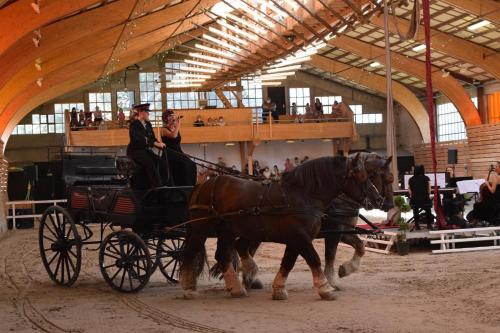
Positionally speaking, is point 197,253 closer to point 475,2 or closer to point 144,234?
point 144,234

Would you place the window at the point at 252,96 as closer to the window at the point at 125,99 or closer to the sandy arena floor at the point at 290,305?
the window at the point at 125,99

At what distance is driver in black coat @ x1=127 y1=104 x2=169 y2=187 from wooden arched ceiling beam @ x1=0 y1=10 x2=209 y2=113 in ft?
51.6

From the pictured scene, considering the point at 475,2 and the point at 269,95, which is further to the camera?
the point at 269,95

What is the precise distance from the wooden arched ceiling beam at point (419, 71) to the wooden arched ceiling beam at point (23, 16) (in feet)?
59.9

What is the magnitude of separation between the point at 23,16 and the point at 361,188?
11455 millimetres

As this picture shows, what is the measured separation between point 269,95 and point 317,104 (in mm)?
7168

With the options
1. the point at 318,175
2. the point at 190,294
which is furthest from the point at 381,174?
the point at 190,294

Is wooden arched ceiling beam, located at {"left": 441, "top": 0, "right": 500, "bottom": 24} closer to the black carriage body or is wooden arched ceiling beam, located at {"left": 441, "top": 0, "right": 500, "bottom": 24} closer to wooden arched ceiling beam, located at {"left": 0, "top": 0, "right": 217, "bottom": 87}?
wooden arched ceiling beam, located at {"left": 0, "top": 0, "right": 217, "bottom": 87}

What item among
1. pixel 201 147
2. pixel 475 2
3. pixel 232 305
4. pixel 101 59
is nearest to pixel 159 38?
pixel 101 59

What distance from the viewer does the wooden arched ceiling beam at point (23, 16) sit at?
17.0 m

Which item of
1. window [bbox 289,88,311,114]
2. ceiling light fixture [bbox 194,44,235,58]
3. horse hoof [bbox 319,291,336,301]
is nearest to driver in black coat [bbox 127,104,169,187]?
horse hoof [bbox 319,291,336,301]

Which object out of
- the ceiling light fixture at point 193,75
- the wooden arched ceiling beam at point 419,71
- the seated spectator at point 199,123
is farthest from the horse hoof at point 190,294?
the wooden arched ceiling beam at point 419,71

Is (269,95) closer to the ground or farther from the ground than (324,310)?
farther from the ground

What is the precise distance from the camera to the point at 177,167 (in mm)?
9555
